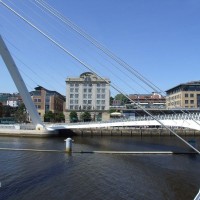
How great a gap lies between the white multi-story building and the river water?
69.8m

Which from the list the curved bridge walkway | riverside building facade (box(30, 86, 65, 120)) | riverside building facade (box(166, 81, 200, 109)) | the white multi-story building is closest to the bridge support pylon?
the curved bridge walkway

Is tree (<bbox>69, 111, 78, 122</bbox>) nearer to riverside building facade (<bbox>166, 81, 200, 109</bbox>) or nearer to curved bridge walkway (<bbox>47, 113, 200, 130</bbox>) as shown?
riverside building facade (<bbox>166, 81, 200, 109</bbox>)

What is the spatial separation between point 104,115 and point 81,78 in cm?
1248

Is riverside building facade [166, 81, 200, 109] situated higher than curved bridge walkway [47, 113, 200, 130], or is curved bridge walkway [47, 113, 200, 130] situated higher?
riverside building facade [166, 81, 200, 109]

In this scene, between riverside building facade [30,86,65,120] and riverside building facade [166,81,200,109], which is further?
riverside building facade [166,81,200,109]

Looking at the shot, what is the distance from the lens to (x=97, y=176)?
20375 mm

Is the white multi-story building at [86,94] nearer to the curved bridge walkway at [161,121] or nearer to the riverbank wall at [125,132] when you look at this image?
the riverbank wall at [125,132]

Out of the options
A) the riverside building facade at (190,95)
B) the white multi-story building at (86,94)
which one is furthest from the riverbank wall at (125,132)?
the riverside building facade at (190,95)

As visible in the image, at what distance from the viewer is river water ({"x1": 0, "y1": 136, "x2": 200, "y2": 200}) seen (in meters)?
16.2

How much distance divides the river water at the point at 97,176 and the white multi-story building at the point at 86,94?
69822mm

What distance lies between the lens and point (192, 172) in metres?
22.4

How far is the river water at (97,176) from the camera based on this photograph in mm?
16172

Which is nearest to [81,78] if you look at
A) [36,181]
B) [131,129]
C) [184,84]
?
[184,84]

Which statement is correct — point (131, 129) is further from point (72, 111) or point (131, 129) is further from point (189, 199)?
point (189, 199)
